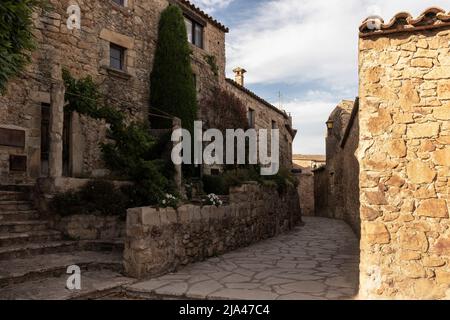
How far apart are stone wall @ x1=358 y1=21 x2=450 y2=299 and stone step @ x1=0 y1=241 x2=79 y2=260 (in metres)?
4.82

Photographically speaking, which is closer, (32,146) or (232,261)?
(232,261)

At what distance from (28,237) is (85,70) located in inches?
211

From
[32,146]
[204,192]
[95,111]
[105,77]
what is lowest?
[204,192]

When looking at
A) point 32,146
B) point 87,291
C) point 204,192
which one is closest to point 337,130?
point 204,192

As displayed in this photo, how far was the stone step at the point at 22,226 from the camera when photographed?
20.8ft

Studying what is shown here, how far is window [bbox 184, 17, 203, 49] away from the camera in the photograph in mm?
13984

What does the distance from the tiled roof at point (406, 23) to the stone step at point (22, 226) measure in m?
6.10

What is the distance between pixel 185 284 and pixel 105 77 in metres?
7.33

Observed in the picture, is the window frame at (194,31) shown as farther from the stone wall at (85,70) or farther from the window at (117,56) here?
the window at (117,56)

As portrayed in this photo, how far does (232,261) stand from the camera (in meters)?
7.04

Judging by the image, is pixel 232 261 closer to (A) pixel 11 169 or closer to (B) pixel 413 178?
(B) pixel 413 178

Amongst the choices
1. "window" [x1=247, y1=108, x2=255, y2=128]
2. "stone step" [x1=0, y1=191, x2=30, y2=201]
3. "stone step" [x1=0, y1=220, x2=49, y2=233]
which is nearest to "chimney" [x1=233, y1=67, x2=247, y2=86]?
"window" [x1=247, y1=108, x2=255, y2=128]

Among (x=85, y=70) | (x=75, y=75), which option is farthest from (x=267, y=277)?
(x=85, y=70)

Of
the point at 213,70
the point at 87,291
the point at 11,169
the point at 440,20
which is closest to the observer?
the point at 440,20
